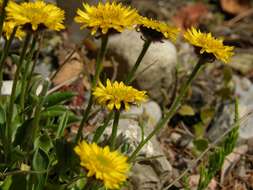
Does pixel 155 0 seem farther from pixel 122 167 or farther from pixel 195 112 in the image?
pixel 122 167

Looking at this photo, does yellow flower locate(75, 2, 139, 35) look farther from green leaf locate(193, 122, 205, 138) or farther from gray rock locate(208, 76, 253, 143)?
green leaf locate(193, 122, 205, 138)

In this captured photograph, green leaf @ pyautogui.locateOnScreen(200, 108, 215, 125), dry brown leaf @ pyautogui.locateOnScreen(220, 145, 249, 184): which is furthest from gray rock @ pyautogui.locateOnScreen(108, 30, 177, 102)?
dry brown leaf @ pyautogui.locateOnScreen(220, 145, 249, 184)

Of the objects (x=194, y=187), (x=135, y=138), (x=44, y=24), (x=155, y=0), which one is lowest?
(x=194, y=187)

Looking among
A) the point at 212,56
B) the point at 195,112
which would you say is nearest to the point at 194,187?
the point at 195,112

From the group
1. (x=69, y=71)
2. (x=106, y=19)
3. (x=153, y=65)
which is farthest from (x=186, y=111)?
(x=106, y=19)

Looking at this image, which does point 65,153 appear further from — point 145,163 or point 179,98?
point 145,163

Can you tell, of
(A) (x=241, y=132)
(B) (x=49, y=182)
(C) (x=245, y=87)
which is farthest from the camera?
(C) (x=245, y=87)
